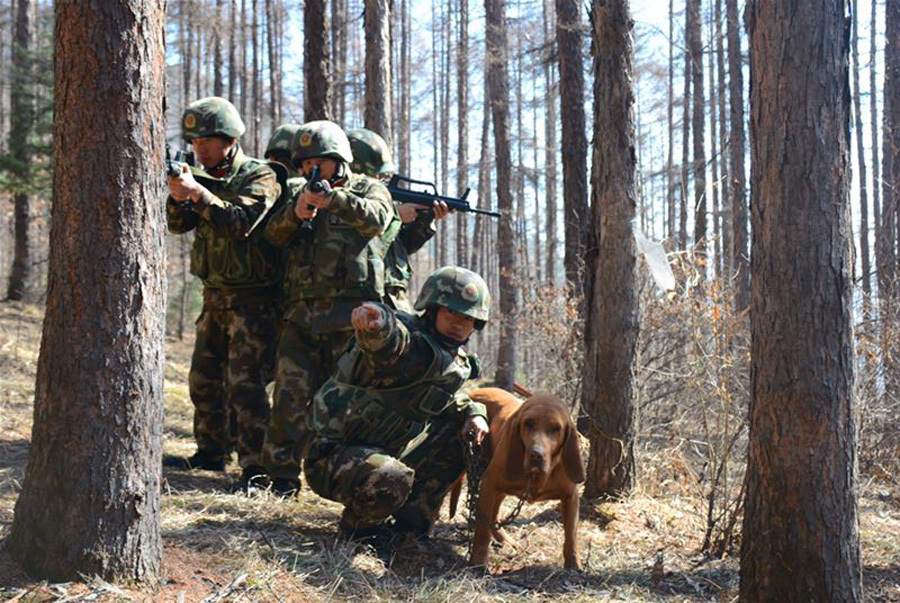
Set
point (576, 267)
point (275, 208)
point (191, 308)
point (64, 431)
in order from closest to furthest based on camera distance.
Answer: point (64, 431)
point (275, 208)
point (576, 267)
point (191, 308)

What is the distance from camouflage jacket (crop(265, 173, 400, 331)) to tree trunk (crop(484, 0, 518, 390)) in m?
8.80

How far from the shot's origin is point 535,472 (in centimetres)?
443

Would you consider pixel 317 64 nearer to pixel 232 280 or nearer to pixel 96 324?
pixel 232 280

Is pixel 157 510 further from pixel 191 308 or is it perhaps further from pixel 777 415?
pixel 191 308

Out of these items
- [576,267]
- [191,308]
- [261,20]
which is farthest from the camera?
[261,20]

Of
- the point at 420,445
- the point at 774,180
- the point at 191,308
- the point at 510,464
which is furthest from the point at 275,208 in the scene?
the point at 191,308

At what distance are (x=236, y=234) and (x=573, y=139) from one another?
23.0ft

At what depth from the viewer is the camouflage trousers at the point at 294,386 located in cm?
561

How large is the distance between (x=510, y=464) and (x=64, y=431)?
2.32 metres

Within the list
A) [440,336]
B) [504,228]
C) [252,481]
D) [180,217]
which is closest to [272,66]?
[504,228]

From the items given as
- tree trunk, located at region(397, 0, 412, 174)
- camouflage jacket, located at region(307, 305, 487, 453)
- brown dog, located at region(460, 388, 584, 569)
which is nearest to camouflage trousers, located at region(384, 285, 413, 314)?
camouflage jacket, located at region(307, 305, 487, 453)

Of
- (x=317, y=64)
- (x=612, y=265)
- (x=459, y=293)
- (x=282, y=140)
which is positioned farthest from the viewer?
(x=317, y=64)

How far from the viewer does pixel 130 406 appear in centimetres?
324

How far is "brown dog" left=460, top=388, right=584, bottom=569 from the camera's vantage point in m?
4.56
